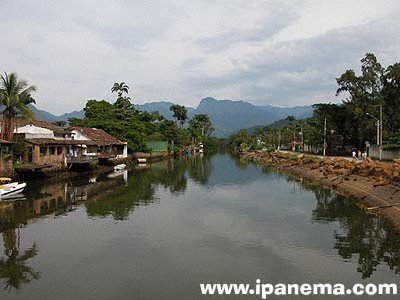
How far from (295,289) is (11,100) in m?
36.0

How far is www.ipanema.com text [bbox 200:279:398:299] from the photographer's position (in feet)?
45.8

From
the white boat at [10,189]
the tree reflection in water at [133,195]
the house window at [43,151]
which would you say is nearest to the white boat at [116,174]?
the tree reflection in water at [133,195]

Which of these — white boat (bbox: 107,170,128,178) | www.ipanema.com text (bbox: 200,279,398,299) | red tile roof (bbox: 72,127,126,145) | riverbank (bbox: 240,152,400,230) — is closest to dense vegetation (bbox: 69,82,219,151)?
red tile roof (bbox: 72,127,126,145)

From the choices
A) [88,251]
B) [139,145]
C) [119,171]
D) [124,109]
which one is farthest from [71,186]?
[124,109]

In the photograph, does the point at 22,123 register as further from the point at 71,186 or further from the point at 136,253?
the point at 136,253

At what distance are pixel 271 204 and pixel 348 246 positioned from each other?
12933mm

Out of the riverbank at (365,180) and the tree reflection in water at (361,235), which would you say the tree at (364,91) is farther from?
the tree reflection in water at (361,235)

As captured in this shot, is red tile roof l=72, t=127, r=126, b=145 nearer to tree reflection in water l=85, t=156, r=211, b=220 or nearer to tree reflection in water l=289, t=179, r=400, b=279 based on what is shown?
tree reflection in water l=85, t=156, r=211, b=220

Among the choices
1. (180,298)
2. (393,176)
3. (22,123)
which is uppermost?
(22,123)

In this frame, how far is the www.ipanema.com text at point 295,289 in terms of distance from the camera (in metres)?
14.0

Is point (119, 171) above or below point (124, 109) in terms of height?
below

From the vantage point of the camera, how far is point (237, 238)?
21.3m

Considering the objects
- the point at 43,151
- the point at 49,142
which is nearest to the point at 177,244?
the point at 43,151

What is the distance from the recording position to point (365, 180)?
36156 mm
